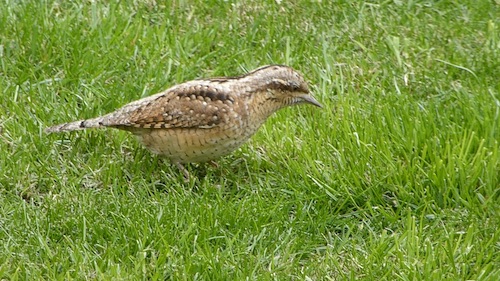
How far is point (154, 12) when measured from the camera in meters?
9.04

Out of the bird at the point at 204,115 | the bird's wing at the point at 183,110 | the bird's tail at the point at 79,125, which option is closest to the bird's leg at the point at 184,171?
the bird at the point at 204,115

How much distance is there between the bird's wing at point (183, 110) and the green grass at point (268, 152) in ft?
1.11

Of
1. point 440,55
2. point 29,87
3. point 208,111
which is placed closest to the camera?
point 208,111

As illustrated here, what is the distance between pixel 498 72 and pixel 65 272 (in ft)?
12.9

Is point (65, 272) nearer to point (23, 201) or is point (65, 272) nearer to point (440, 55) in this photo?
point (23, 201)

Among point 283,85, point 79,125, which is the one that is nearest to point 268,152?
point 283,85

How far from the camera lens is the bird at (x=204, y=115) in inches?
277

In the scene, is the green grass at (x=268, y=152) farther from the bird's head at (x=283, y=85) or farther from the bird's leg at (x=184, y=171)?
the bird's head at (x=283, y=85)

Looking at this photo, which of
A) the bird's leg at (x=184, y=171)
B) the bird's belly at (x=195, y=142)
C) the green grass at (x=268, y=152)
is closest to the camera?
the green grass at (x=268, y=152)

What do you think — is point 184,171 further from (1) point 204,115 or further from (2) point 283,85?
(2) point 283,85

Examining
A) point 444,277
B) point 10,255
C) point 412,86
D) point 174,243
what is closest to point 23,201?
point 10,255

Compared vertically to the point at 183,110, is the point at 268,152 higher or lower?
lower

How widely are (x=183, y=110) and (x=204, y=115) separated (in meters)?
0.16

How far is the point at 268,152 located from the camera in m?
7.37
